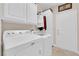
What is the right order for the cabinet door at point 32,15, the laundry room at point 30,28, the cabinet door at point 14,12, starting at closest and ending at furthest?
the laundry room at point 30,28 → the cabinet door at point 14,12 → the cabinet door at point 32,15

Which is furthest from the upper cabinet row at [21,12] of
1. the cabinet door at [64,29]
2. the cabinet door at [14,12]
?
the cabinet door at [64,29]

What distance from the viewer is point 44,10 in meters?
1.21

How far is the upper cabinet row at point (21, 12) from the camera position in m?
0.93

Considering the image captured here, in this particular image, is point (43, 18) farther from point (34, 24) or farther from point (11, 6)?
point (11, 6)

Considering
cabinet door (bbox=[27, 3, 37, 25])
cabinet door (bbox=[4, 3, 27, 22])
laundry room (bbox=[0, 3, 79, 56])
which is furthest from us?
cabinet door (bbox=[27, 3, 37, 25])

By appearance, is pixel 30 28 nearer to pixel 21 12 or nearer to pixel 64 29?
pixel 21 12

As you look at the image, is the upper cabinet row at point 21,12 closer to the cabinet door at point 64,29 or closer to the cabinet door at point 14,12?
the cabinet door at point 14,12

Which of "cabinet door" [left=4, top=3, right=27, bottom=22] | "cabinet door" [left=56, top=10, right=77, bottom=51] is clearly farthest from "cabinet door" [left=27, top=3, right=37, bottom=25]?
"cabinet door" [left=56, top=10, right=77, bottom=51]

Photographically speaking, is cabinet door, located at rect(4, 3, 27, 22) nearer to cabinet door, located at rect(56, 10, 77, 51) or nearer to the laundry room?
the laundry room

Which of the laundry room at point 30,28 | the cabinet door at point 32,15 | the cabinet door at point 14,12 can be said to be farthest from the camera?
the cabinet door at point 32,15

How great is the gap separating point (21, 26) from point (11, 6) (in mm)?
360

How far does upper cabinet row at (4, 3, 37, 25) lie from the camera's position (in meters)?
0.93

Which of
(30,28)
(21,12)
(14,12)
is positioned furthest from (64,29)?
(14,12)

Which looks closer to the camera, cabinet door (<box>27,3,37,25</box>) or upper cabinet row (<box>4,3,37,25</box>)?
upper cabinet row (<box>4,3,37,25</box>)
